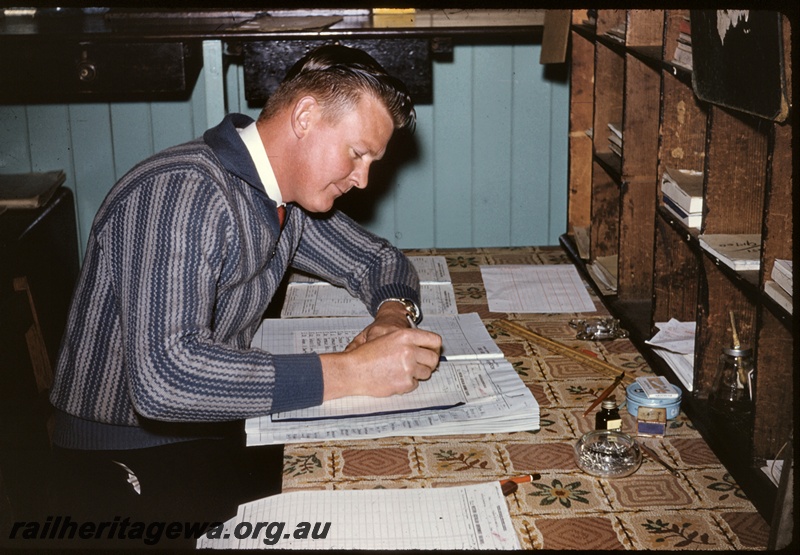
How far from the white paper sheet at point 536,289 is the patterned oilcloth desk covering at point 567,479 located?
41 centimetres

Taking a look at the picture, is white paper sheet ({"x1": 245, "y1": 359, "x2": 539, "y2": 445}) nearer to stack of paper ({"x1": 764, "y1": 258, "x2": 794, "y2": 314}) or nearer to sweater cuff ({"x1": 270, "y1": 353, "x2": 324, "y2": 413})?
sweater cuff ({"x1": 270, "y1": 353, "x2": 324, "y2": 413})

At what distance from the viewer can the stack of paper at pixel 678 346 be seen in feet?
5.39

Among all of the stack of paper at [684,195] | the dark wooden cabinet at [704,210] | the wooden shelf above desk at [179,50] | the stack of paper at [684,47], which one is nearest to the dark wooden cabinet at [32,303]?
the wooden shelf above desk at [179,50]

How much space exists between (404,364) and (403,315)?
316mm

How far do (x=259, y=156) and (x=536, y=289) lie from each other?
870 mm

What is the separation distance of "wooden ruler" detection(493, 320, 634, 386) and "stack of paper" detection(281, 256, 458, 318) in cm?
14

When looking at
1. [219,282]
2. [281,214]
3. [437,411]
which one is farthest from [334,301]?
[437,411]

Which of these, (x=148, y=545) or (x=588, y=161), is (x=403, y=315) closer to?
(x=148, y=545)

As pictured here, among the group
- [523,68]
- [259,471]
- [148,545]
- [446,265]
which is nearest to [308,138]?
[259,471]

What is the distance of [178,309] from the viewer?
1.37m

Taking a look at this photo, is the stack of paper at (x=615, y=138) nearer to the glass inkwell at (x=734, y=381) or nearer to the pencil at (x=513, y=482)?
the glass inkwell at (x=734, y=381)

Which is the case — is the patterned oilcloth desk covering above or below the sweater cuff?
below

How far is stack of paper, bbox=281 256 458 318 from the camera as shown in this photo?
1.99 metres

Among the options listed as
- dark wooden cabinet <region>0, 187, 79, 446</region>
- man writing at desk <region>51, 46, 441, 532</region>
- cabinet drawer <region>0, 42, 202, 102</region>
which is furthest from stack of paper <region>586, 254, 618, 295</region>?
dark wooden cabinet <region>0, 187, 79, 446</region>
